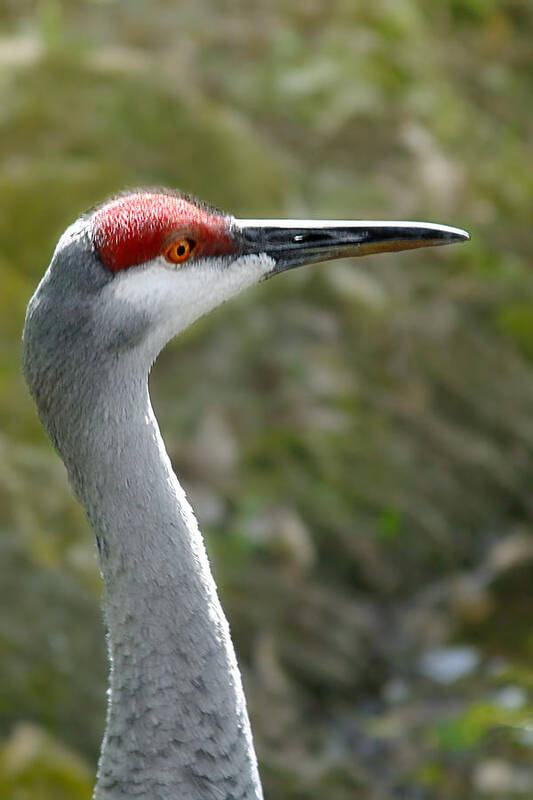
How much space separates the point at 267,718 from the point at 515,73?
6.30 metres

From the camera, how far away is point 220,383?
7.09 metres

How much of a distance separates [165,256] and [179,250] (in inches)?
1.7

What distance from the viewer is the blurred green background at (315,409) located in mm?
5461

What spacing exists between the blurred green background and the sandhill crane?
5.05ft

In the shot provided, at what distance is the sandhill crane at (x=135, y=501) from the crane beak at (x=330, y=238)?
0.73 ft

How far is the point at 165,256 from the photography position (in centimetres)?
295

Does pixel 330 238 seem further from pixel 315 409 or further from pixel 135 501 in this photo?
pixel 315 409

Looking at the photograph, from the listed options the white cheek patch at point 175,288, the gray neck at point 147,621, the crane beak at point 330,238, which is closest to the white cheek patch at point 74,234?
the white cheek patch at point 175,288

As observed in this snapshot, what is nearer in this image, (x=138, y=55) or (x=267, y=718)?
(x=267, y=718)

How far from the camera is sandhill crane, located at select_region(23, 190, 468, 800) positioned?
2865 millimetres

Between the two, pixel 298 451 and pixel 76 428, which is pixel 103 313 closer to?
pixel 76 428

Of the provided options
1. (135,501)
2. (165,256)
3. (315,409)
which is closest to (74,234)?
(165,256)

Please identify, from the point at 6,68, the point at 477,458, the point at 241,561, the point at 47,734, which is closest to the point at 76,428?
the point at 47,734

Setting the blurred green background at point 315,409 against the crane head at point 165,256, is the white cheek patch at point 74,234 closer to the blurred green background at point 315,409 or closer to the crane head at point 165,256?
the crane head at point 165,256
